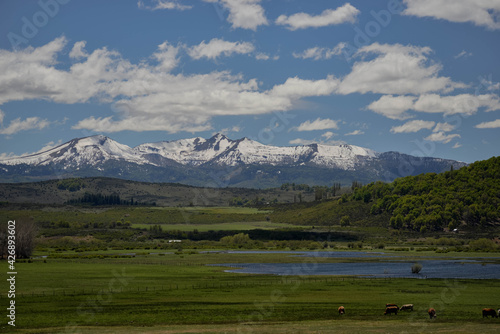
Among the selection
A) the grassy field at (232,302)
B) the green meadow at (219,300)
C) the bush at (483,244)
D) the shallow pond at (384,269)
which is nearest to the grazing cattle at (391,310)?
the green meadow at (219,300)

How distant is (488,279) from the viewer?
8188cm

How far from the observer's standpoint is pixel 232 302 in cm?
6147

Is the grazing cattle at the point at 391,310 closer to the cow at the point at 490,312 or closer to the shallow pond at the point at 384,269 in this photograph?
the cow at the point at 490,312

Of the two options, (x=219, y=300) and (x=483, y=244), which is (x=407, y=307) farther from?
(x=483, y=244)

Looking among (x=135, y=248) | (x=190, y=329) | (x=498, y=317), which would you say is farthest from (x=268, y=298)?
(x=135, y=248)

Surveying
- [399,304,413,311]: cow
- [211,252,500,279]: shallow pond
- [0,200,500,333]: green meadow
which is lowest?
[211,252,500,279]: shallow pond

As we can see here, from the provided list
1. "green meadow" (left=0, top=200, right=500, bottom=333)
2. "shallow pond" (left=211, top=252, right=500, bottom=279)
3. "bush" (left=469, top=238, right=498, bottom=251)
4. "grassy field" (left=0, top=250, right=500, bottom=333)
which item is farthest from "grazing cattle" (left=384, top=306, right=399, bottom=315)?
"bush" (left=469, top=238, right=498, bottom=251)

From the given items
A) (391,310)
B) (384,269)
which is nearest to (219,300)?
(391,310)

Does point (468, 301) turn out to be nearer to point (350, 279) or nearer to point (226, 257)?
point (350, 279)

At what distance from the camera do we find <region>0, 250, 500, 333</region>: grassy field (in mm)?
47188

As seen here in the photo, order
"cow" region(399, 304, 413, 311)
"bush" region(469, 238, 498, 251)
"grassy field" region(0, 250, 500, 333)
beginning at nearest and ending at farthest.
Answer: "grassy field" region(0, 250, 500, 333) < "cow" region(399, 304, 413, 311) < "bush" region(469, 238, 498, 251)

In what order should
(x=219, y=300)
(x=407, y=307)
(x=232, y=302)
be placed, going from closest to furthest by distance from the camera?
1. (x=407, y=307)
2. (x=232, y=302)
3. (x=219, y=300)

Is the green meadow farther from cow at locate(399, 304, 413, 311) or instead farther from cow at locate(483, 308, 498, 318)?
cow at locate(483, 308, 498, 318)

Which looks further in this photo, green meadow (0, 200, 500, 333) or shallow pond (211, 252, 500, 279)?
shallow pond (211, 252, 500, 279)
